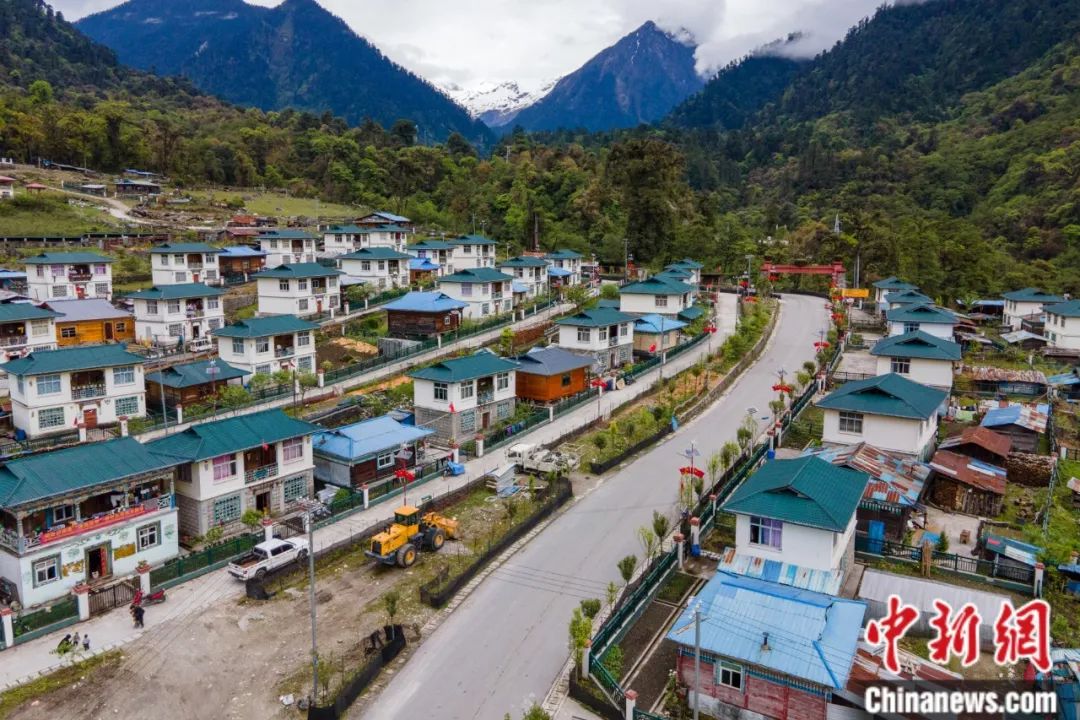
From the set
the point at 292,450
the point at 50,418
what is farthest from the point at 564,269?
the point at 292,450

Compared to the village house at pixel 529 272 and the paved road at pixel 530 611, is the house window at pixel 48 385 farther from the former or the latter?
the village house at pixel 529 272

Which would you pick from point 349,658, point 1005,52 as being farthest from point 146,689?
point 1005,52

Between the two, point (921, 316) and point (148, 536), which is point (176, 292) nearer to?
point (148, 536)

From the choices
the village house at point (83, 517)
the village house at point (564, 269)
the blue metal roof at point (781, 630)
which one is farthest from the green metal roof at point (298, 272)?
the blue metal roof at point (781, 630)

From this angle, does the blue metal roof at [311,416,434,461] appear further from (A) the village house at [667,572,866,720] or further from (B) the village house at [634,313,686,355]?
(B) the village house at [634,313,686,355]

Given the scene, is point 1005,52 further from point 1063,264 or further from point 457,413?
point 457,413

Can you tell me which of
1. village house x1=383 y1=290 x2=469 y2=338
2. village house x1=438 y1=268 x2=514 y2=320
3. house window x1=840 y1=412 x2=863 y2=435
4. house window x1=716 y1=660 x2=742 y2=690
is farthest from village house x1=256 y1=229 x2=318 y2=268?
house window x1=716 y1=660 x2=742 y2=690
